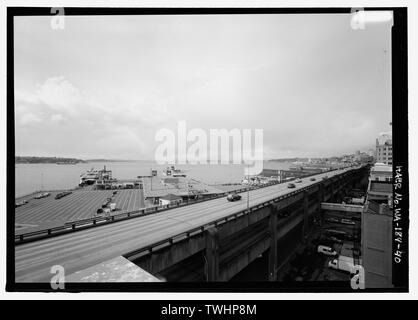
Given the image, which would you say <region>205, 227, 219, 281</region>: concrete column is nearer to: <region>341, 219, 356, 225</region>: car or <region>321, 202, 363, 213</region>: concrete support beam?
<region>321, 202, 363, 213</region>: concrete support beam

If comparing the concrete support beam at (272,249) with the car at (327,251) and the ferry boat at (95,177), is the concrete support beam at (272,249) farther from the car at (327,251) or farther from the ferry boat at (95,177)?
the ferry boat at (95,177)

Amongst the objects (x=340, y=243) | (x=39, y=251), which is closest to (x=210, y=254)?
(x=39, y=251)

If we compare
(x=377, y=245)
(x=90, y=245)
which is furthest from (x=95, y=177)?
(x=377, y=245)

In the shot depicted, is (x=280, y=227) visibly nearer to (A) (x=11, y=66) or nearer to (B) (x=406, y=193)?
(B) (x=406, y=193)

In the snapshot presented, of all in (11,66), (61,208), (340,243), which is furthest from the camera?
(340,243)

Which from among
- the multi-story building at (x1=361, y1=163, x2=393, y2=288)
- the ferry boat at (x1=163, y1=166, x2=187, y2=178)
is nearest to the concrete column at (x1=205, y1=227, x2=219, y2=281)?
the multi-story building at (x1=361, y1=163, x2=393, y2=288)

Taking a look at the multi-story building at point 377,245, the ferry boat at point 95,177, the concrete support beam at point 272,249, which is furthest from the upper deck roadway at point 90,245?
the ferry boat at point 95,177

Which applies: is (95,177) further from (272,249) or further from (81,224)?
(272,249)
